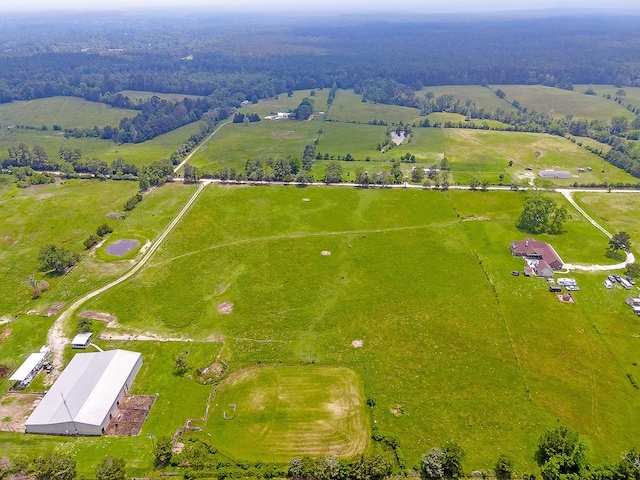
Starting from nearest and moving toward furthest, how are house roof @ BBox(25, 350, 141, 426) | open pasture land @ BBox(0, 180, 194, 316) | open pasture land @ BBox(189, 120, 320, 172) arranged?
house roof @ BBox(25, 350, 141, 426)
open pasture land @ BBox(0, 180, 194, 316)
open pasture land @ BBox(189, 120, 320, 172)

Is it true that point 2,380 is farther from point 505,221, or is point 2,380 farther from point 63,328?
point 505,221

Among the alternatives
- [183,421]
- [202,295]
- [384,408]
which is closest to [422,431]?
[384,408]

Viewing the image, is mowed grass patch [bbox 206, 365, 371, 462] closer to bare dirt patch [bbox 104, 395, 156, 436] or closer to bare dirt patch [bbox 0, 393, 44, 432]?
bare dirt patch [bbox 104, 395, 156, 436]

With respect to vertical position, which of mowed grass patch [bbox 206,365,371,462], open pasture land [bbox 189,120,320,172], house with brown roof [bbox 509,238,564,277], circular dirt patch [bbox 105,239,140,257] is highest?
Answer: house with brown roof [bbox 509,238,564,277]

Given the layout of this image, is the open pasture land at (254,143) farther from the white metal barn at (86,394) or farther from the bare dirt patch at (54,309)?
the white metal barn at (86,394)

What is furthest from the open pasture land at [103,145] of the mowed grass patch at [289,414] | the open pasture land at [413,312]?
the mowed grass patch at [289,414]

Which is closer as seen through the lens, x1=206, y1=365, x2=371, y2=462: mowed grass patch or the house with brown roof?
x1=206, y1=365, x2=371, y2=462: mowed grass patch

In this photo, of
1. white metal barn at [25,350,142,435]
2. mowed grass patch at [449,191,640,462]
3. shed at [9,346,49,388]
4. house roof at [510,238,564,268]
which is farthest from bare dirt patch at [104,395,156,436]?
house roof at [510,238,564,268]
